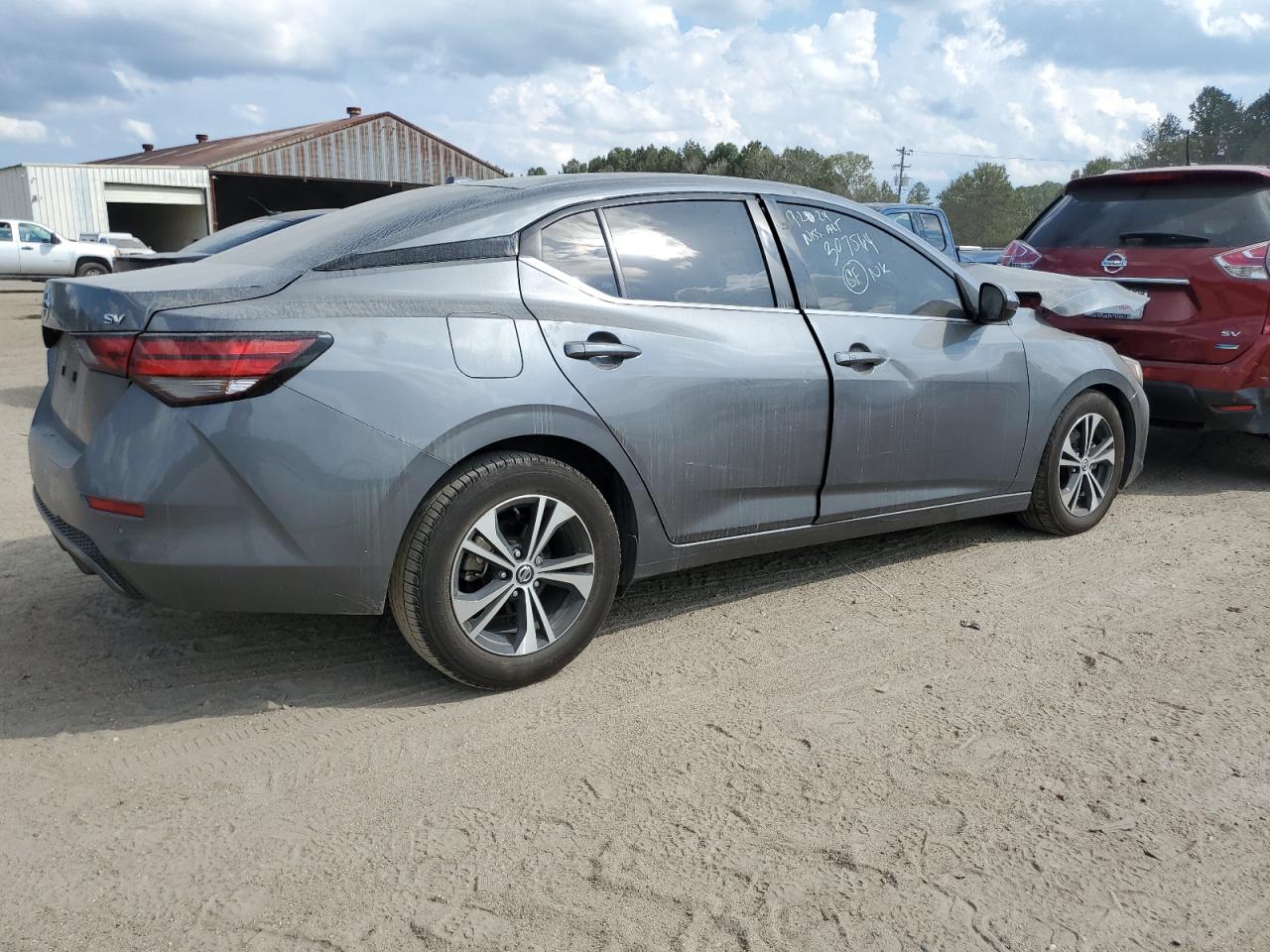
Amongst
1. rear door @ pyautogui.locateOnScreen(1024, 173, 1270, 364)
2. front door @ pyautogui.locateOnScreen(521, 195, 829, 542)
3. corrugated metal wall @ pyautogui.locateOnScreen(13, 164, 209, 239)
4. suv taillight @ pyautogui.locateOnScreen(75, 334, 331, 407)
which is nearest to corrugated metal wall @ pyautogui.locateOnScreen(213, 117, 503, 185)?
corrugated metal wall @ pyautogui.locateOnScreen(13, 164, 209, 239)

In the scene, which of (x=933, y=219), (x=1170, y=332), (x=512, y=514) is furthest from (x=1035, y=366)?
(x=933, y=219)

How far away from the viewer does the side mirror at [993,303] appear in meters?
4.51

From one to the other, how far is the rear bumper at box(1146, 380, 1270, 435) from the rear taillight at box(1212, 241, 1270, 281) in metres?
0.61

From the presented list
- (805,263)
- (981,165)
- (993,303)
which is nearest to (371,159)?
(993,303)

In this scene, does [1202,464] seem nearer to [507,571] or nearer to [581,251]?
[581,251]

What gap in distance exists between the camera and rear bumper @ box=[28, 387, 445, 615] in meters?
2.92

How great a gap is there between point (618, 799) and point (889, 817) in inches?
27.4

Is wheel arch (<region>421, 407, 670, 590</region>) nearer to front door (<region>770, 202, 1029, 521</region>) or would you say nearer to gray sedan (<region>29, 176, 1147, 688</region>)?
gray sedan (<region>29, 176, 1147, 688</region>)

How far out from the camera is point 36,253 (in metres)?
27.6

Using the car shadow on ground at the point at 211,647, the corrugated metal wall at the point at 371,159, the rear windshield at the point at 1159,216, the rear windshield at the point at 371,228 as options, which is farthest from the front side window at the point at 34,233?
the rear windshield at the point at 371,228

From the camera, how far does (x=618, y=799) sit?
9.22 ft

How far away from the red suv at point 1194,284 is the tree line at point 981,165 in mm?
49550

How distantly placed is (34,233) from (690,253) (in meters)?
29.1

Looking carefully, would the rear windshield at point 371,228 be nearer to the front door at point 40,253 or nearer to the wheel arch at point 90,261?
the wheel arch at point 90,261
